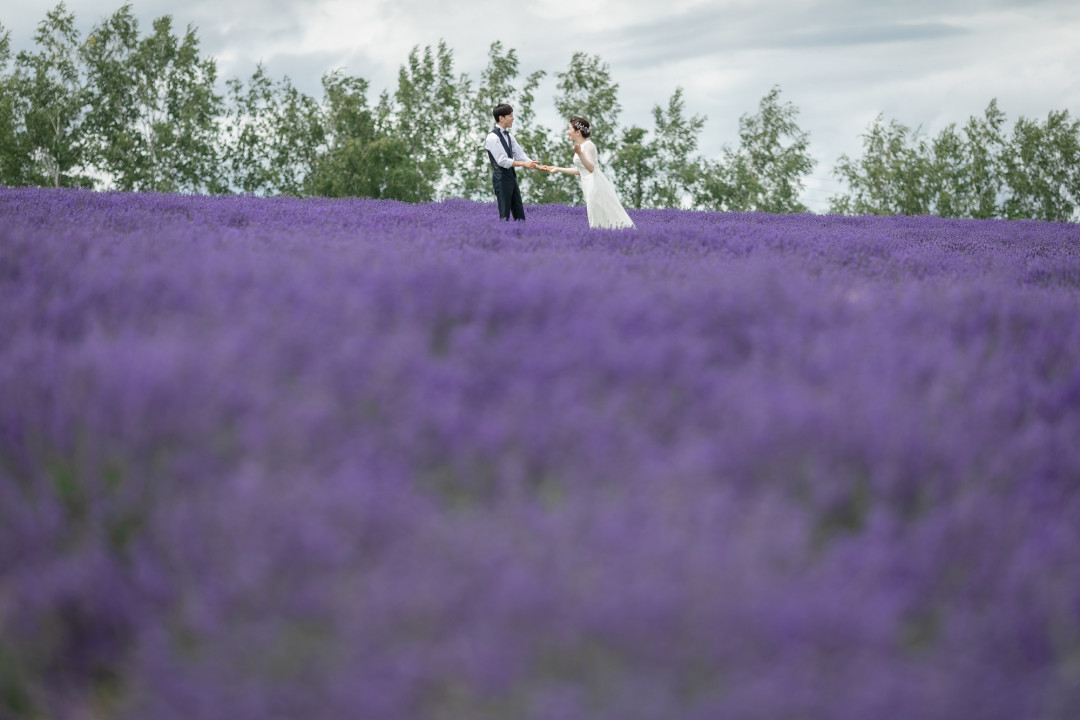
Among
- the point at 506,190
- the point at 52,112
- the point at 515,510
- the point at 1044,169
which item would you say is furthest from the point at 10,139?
the point at 1044,169

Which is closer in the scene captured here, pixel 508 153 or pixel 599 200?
pixel 599 200

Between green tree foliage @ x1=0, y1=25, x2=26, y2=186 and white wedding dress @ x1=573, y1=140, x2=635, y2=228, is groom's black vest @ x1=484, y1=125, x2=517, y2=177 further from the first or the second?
green tree foliage @ x1=0, y1=25, x2=26, y2=186

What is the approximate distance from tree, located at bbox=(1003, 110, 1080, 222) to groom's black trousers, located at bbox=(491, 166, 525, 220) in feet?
162

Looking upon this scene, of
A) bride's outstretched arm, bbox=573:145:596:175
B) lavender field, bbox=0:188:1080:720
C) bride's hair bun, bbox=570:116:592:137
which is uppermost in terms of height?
bride's hair bun, bbox=570:116:592:137

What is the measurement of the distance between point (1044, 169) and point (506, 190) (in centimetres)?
5470

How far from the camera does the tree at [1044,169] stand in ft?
174

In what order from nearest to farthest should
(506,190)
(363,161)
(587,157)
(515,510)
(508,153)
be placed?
(515,510)
(587,157)
(508,153)
(506,190)
(363,161)

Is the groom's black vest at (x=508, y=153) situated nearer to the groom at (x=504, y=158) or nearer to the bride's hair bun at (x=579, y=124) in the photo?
the groom at (x=504, y=158)

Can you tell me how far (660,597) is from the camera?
1496mm

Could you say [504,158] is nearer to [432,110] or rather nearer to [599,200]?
[599,200]

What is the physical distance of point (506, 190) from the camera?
Result: 41.6 feet

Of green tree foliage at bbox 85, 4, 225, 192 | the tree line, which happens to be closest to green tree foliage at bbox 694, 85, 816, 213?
the tree line

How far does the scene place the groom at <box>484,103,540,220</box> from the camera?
1224 centimetres

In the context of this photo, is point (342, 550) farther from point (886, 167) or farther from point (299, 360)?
point (886, 167)
